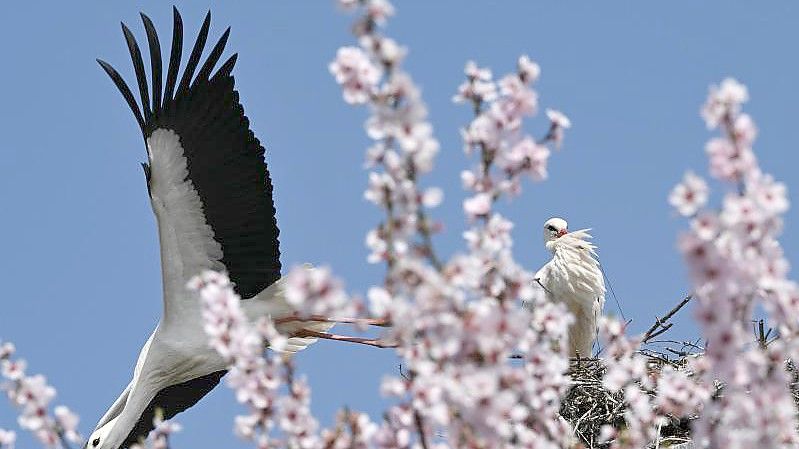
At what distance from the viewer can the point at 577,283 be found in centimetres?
670

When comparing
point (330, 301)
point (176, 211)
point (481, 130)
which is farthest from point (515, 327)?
point (176, 211)

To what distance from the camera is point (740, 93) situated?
190 centimetres

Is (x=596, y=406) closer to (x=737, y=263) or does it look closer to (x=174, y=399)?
(x=174, y=399)

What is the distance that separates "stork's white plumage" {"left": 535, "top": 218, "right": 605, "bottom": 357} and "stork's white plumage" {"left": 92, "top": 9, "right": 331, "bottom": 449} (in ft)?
4.62

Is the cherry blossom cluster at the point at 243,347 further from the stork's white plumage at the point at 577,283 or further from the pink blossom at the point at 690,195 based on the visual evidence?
the stork's white plumage at the point at 577,283

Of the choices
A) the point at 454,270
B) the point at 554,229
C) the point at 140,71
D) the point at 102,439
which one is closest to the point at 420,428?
the point at 454,270

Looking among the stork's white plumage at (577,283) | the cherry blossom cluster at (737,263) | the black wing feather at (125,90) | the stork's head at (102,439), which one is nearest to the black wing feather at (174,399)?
the stork's head at (102,439)

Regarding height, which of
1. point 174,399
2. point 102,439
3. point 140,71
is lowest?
point 102,439

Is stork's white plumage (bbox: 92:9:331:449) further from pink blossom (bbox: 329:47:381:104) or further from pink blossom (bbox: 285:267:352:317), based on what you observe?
pink blossom (bbox: 285:267:352:317)

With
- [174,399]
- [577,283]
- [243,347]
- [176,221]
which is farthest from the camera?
[577,283]

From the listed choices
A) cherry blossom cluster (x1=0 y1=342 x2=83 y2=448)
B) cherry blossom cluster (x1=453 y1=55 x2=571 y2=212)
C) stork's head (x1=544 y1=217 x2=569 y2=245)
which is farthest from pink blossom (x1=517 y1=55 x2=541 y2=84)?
stork's head (x1=544 y1=217 x2=569 y2=245)

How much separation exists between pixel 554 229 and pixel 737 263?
19.0 feet

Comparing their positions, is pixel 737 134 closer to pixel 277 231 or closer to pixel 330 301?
pixel 330 301

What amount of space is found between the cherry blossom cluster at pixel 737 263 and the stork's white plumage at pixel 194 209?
4.03 m
